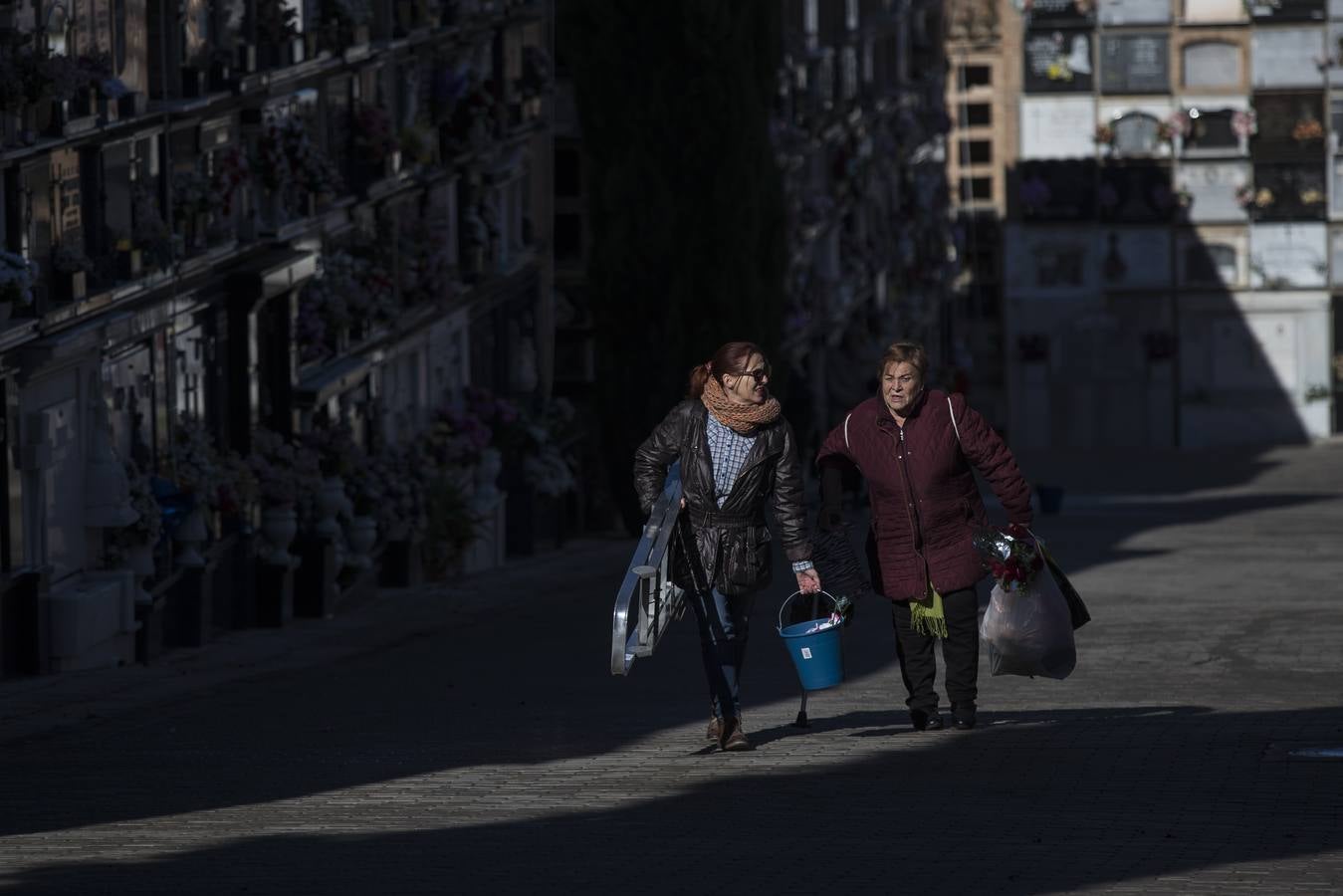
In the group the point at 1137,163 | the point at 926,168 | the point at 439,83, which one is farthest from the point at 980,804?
the point at 1137,163

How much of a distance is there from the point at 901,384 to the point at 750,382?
2.20 ft

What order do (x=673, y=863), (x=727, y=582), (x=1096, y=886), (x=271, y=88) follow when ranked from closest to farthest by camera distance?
(x=1096, y=886), (x=673, y=863), (x=727, y=582), (x=271, y=88)

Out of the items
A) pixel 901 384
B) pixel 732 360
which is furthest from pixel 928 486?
pixel 732 360

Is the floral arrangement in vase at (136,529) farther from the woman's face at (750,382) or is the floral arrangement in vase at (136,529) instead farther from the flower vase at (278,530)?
the woman's face at (750,382)

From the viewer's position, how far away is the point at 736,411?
1070 cm

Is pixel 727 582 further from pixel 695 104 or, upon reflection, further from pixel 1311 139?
pixel 1311 139

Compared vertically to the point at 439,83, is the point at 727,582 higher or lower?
lower

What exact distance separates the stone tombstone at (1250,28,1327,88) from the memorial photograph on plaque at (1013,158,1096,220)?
442 centimetres

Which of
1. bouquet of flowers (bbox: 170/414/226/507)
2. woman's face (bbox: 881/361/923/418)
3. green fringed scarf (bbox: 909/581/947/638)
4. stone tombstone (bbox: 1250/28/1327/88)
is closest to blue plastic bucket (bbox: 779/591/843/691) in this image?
green fringed scarf (bbox: 909/581/947/638)

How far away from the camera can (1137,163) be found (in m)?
63.0

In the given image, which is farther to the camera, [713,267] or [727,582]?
[713,267]

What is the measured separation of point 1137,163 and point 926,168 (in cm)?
616

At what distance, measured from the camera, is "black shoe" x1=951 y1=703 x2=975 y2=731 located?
11180 mm

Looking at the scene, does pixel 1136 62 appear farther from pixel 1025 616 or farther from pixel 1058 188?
pixel 1025 616
